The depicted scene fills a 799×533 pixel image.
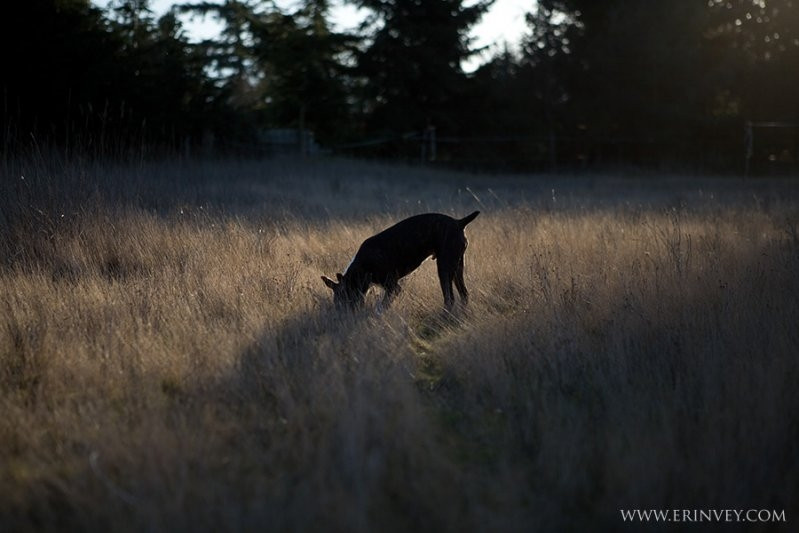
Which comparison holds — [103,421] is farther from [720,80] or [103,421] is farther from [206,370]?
[720,80]

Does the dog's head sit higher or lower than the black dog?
lower

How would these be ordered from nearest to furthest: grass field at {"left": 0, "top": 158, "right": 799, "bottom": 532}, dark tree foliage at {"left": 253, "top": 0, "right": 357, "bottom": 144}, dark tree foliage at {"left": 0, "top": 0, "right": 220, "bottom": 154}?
grass field at {"left": 0, "top": 158, "right": 799, "bottom": 532}
dark tree foliage at {"left": 0, "top": 0, "right": 220, "bottom": 154}
dark tree foliage at {"left": 253, "top": 0, "right": 357, "bottom": 144}

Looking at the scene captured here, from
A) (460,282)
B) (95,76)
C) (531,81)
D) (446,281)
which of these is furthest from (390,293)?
(531,81)

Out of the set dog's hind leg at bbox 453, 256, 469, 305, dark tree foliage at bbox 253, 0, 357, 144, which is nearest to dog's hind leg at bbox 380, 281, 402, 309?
dog's hind leg at bbox 453, 256, 469, 305

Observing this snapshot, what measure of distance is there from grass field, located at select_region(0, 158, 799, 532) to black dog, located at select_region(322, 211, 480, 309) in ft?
0.95

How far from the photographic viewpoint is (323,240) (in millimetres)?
8672

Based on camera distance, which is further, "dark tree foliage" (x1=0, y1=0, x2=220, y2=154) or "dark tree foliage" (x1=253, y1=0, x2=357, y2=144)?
"dark tree foliage" (x1=253, y1=0, x2=357, y2=144)

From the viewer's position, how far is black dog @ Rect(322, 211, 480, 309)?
20.1 feet

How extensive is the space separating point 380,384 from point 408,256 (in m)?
2.47

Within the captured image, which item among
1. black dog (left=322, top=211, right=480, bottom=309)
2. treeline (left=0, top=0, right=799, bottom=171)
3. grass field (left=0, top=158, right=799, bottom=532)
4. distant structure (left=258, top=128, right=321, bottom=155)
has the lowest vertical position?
grass field (left=0, top=158, right=799, bottom=532)

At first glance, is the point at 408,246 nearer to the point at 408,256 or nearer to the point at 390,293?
the point at 408,256

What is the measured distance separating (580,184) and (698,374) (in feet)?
52.6

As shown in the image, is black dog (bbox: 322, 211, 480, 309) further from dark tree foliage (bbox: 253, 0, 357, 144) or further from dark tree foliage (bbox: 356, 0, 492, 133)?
dark tree foliage (bbox: 356, 0, 492, 133)

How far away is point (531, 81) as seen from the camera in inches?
1144
